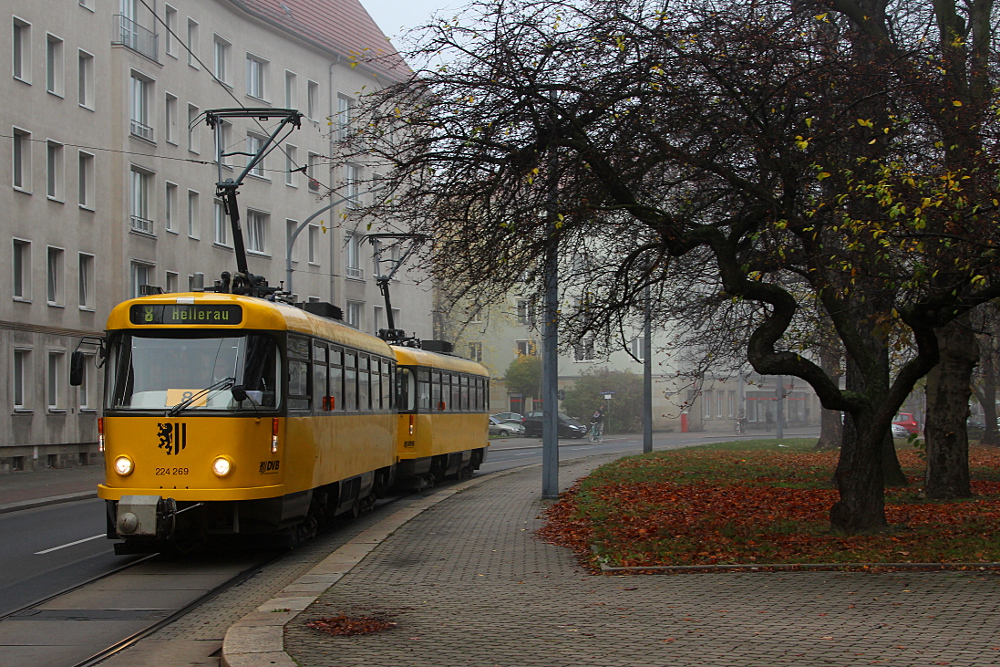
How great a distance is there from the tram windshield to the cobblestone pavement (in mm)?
2271

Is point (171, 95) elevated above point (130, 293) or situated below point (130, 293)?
above

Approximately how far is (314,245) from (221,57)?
32.8 ft

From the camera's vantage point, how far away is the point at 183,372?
39.3ft

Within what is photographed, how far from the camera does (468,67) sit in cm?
1268

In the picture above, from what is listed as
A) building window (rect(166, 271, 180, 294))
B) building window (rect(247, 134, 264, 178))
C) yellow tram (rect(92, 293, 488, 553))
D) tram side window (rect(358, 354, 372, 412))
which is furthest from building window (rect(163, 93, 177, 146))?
yellow tram (rect(92, 293, 488, 553))

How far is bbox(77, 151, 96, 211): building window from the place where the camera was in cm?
3528

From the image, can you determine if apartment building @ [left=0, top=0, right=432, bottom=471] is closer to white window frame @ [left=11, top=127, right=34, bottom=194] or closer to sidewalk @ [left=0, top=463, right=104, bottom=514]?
white window frame @ [left=11, top=127, right=34, bottom=194]

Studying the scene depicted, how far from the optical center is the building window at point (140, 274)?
37.9 m

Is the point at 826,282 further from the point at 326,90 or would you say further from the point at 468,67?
the point at 326,90

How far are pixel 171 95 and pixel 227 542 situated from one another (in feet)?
97.3

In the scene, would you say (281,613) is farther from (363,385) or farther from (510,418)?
(510,418)

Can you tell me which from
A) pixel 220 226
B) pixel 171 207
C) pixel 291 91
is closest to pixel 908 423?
pixel 291 91

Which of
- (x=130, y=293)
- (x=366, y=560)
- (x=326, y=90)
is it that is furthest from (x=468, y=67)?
(x=326, y=90)

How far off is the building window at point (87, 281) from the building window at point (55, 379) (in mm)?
A: 2116
